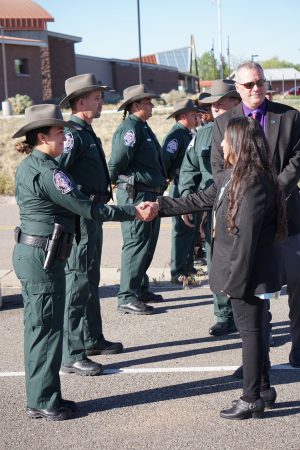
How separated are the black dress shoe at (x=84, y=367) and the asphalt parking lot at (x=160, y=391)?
6 cm

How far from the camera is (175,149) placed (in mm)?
9500

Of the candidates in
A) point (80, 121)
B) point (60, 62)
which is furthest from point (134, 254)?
point (60, 62)

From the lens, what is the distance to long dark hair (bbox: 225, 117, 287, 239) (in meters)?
4.63

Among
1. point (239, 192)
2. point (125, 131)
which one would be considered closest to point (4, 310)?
point (125, 131)

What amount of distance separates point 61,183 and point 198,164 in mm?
3323

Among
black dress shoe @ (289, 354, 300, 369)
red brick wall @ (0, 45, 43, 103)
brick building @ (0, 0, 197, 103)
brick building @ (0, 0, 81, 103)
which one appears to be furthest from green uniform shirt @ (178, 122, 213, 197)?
red brick wall @ (0, 45, 43, 103)

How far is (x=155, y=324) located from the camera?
749 cm

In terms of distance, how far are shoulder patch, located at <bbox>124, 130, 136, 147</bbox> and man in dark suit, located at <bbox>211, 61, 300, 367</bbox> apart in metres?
1.85

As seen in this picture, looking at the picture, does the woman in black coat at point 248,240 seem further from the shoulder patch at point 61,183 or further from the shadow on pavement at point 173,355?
the shadow on pavement at point 173,355

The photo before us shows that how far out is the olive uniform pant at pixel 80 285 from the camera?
614cm

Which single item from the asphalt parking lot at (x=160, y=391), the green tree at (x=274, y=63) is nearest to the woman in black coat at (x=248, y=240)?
the asphalt parking lot at (x=160, y=391)

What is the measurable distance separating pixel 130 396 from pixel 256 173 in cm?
193

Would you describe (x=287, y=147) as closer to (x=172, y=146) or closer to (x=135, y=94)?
(x=135, y=94)

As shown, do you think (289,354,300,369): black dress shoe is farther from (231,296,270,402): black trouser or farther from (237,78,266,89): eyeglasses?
(237,78,266,89): eyeglasses
